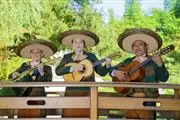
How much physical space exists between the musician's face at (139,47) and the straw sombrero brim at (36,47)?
0.93 meters

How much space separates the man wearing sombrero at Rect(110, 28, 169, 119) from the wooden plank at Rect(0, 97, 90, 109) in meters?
0.45

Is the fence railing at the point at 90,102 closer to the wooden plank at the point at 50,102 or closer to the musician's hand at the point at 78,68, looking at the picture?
the wooden plank at the point at 50,102

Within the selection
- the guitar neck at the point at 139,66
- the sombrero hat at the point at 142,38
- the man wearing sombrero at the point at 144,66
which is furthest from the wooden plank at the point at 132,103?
the sombrero hat at the point at 142,38

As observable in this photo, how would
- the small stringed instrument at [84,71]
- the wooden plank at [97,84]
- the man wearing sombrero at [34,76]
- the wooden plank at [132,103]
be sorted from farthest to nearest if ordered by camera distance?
the man wearing sombrero at [34,76] → the small stringed instrument at [84,71] → the wooden plank at [132,103] → the wooden plank at [97,84]

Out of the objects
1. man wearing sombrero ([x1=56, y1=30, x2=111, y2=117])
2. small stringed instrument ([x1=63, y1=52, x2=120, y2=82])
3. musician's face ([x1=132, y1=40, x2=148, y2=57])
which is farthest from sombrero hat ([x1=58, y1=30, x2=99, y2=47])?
musician's face ([x1=132, y1=40, x2=148, y2=57])

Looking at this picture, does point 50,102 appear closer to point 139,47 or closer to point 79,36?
point 79,36

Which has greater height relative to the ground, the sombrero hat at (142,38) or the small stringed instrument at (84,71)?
the sombrero hat at (142,38)

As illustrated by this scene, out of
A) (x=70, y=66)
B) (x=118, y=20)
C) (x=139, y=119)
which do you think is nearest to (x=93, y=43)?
(x=70, y=66)

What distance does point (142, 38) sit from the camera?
5195 millimetres

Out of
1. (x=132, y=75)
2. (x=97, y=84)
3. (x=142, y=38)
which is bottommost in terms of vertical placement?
(x=97, y=84)

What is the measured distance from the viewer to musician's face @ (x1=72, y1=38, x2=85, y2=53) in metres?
5.20

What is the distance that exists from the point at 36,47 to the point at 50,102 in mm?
726

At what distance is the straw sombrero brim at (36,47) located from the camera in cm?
535

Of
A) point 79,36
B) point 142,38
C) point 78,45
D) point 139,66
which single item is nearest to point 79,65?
point 78,45
